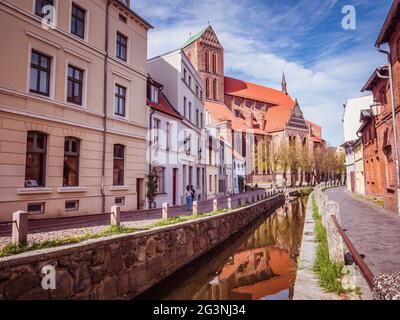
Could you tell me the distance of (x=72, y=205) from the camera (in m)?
12.2

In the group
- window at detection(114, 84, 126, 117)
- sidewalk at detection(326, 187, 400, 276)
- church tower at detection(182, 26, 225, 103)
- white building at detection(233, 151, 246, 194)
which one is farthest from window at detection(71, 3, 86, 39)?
church tower at detection(182, 26, 225, 103)

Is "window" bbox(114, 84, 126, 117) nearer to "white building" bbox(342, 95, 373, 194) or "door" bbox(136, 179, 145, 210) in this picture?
"door" bbox(136, 179, 145, 210)

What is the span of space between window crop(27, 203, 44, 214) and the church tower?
176ft

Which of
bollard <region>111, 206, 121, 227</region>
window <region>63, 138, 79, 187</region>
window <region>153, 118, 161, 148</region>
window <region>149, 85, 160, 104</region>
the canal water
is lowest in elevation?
the canal water

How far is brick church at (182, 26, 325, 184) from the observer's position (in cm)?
5881

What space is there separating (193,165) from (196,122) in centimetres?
489

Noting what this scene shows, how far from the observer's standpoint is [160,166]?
62.0 ft

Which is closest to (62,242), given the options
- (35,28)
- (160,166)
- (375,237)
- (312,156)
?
(375,237)

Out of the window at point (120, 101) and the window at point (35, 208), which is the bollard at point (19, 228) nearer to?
the window at point (35, 208)

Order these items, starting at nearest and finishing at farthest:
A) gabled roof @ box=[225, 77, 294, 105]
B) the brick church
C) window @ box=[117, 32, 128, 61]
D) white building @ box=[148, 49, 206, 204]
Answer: window @ box=[117, 32, 128, 61], white building @ box=[148, 49, 206, 204], the brick church, gabled roof @ box=[225, 77, 294, 105]

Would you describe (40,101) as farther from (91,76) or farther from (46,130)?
(91,76)

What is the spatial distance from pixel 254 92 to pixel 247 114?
37.1 feet

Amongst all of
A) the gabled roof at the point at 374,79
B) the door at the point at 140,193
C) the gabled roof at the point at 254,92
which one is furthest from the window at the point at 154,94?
the gabled roof at the point at 254,92

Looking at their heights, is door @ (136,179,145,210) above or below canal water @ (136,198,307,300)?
above
